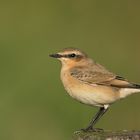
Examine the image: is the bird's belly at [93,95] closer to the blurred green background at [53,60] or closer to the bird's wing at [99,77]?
the bird's wing at [99,77]

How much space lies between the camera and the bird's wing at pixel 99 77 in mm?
11453

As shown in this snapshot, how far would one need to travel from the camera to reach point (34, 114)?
595 inches

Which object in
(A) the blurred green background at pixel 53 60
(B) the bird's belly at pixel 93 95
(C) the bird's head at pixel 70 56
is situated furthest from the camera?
(A) the blurred green background at pixel 53 60

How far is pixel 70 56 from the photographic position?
12047 millimetres

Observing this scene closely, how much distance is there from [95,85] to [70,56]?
665mm

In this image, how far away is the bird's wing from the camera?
1145 centimetres

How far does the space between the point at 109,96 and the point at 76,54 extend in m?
0.92

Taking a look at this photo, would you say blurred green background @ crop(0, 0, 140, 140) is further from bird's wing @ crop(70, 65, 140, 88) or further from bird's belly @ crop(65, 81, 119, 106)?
bird's belly @ crop(65, 81, 119, 106)

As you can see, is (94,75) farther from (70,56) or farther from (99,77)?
(70,56)

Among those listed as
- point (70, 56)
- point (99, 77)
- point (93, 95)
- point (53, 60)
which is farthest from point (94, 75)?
point (53, 60)

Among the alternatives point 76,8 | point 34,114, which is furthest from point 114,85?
point 76,8

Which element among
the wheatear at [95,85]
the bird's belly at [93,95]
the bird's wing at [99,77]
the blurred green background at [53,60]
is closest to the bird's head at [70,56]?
the wheatear at [95,85]

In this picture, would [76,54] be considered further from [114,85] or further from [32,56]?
[32,56]

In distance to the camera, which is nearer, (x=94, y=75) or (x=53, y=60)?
(x=94, y=75)
